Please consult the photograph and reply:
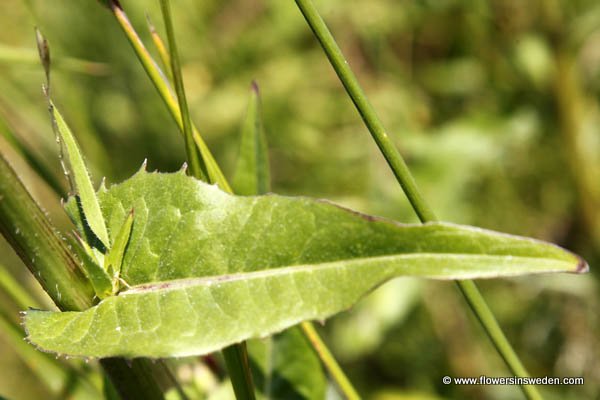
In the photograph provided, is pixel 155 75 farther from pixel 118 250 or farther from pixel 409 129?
pixel 409 129

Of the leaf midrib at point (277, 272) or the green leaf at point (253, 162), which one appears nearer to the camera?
the leaf midrib at point (277, 272)

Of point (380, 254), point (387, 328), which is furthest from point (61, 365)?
point (387, 328)

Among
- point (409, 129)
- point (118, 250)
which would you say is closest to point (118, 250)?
point (118, 250)

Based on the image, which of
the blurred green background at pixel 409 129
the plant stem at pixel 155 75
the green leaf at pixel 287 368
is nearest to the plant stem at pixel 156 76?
the plant stem at pixel 155 75

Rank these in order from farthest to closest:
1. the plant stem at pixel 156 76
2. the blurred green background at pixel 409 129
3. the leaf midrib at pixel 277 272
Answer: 1. the blurred green background at pixel 409 129
2. the plant stem at pixel 156 76
3. the leaf midrib at pixel 277 272

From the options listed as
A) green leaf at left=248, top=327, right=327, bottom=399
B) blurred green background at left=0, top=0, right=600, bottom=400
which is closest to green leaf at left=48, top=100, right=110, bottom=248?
green leaf at left=248, top=327, right=327, bottom=399

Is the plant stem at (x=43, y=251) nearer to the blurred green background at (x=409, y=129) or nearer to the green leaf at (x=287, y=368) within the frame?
the green leaf at (x=287, y=368)

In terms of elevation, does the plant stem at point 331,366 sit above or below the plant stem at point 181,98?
below
